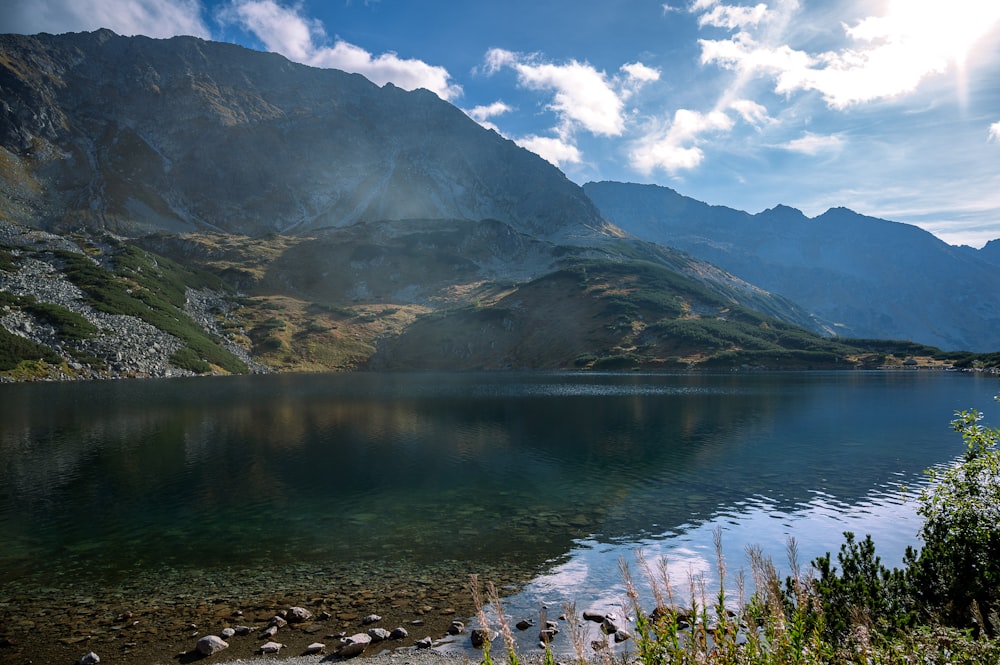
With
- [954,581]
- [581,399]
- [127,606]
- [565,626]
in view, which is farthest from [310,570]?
[581,399]

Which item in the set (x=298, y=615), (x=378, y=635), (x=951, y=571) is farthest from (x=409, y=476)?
(x=951, y=571)

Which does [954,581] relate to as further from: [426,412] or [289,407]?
[289,407]

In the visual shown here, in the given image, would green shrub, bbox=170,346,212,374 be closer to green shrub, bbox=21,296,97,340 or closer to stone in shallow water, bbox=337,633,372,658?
green shrub, bbox=21,296,97,340

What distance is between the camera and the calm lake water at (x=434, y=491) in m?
25.8

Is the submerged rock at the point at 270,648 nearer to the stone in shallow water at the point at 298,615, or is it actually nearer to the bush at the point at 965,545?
the stone in shallow water at the point at 298,615

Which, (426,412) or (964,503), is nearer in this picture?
(964,503)

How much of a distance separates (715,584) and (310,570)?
18102 mm

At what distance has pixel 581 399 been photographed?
4050 inches

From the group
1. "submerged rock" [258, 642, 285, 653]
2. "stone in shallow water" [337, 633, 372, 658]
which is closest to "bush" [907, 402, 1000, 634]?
"stone in shallow water" [337, 633, 372, 658]

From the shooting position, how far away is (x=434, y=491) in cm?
3991

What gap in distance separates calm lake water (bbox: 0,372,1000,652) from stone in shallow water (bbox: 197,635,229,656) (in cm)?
510

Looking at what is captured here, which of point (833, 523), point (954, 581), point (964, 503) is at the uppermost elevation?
point (964, 503)

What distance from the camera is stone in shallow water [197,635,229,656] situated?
57.3ft

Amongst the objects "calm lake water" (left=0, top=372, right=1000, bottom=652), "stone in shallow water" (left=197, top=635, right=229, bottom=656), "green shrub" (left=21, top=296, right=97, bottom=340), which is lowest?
"calm lake water" (left=0, top=372, right=1000, bottom=652)
